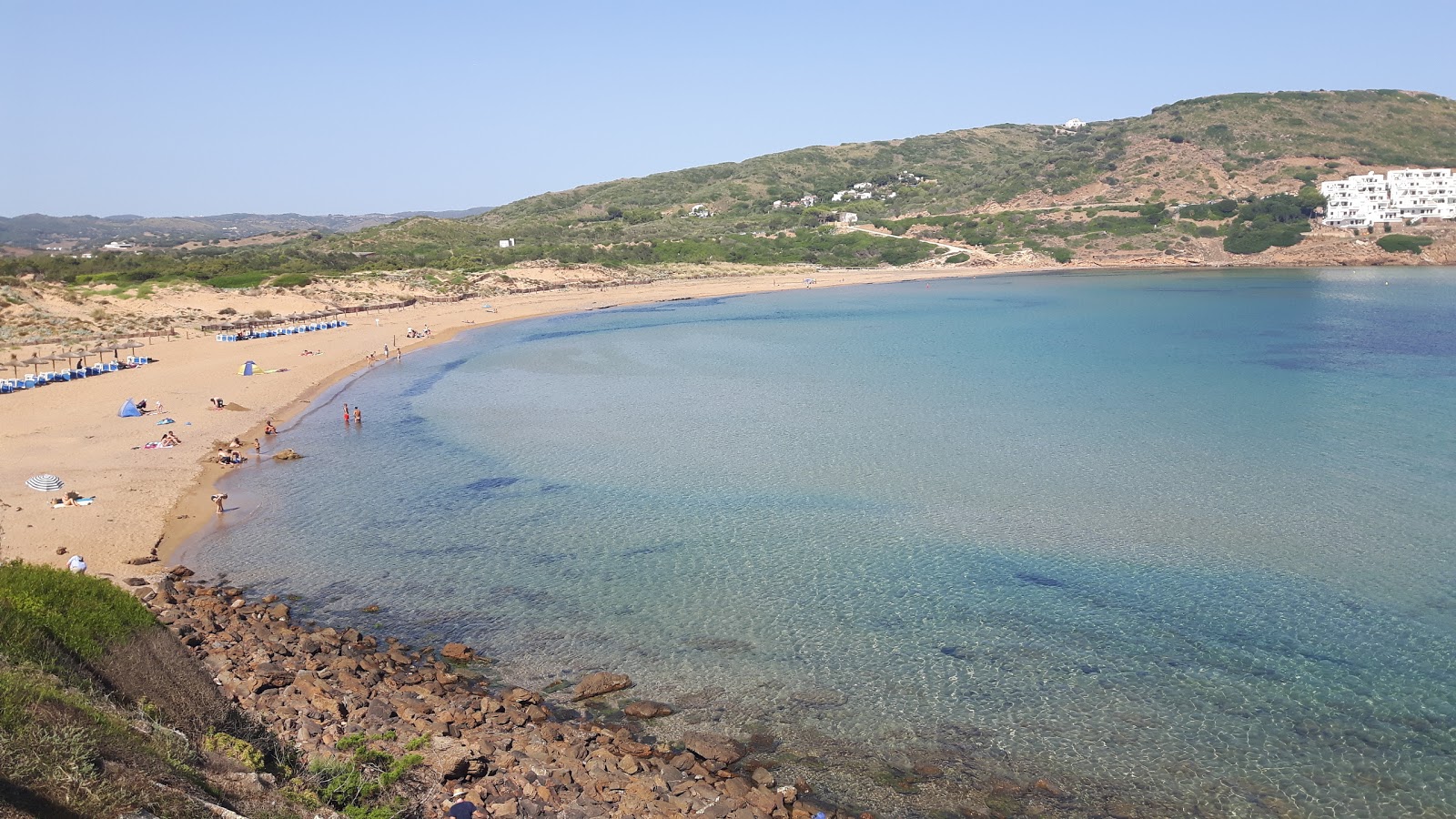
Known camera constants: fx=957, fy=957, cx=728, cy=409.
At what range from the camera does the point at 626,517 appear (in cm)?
1961

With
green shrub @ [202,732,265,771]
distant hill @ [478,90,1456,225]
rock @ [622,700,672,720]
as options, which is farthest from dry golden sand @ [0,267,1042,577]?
distant hill @ [478,90,1456,225]

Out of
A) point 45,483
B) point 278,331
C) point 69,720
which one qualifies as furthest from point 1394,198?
point 69,720

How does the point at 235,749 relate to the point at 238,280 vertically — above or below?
below

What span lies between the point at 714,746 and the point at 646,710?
1.25 meters

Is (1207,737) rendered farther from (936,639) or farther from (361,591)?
(361,591)

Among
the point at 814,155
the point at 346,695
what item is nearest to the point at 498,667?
the point at 346,695

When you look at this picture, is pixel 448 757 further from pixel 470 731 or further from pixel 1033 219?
pixel 1033 219

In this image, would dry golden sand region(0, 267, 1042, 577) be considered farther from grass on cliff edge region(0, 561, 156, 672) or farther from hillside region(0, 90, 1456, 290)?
hillside region(0, 90, 1456, 290)

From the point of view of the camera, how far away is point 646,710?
37.8 ft

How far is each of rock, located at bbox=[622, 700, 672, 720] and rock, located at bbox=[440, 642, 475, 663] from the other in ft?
8.79

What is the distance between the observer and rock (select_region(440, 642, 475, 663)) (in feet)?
42.5

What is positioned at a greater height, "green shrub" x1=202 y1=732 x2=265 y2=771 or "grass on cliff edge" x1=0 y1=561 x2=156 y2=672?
"grass on cliff edge" x1=0 y1=561 x2=156 y2=672

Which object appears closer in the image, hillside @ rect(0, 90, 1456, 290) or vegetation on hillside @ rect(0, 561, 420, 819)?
vegetation on hillside @ rect(0, 561, 420, 819)

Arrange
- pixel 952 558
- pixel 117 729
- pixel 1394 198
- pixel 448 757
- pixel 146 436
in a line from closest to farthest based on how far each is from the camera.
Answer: pixel 117 729
pixel 448 757
pixel 952 558
pixel 146 436
pixel 1394 198
